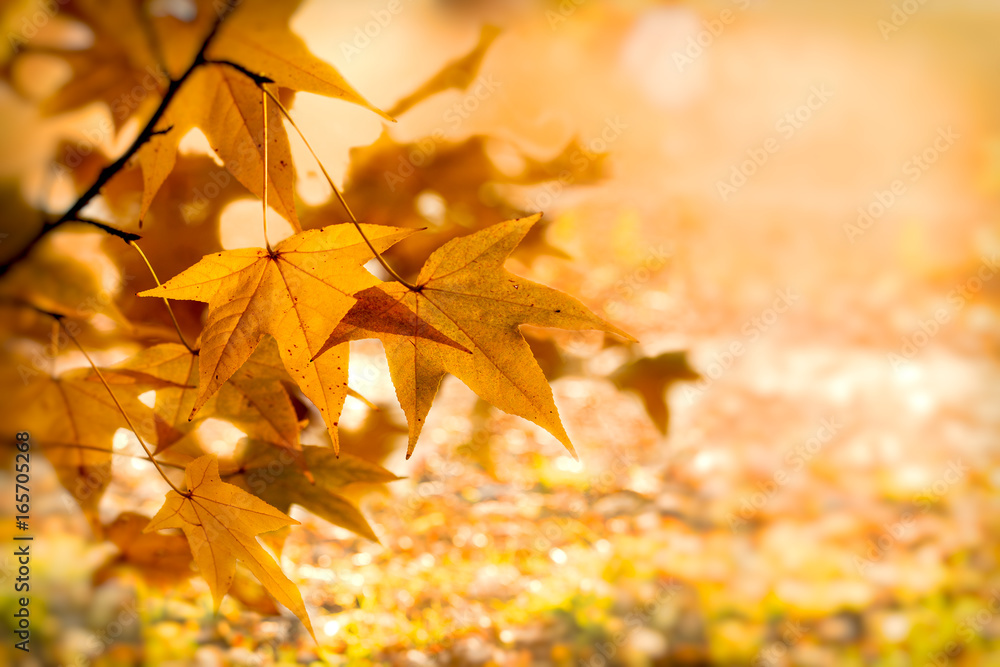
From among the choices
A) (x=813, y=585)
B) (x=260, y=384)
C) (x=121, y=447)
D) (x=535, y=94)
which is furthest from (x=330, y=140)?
(x=535, y=94)

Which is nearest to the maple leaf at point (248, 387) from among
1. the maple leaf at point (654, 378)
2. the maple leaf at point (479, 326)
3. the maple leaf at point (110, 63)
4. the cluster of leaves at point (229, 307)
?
the cluster of leaves at point (229, 307)

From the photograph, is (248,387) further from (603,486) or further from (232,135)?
(603,486)

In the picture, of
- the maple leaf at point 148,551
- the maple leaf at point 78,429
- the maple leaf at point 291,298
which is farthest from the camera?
the maple leaf at point 148,551

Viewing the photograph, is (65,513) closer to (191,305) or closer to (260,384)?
(191,305)

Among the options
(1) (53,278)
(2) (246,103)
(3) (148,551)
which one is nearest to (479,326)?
(2) (246,103)

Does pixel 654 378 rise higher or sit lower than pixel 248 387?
higher

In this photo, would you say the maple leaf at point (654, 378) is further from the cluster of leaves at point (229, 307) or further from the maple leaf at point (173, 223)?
the maple leaf at point (173, 223)

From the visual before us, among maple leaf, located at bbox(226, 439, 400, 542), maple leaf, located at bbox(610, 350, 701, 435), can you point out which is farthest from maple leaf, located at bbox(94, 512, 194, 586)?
maple leaf, located at bbox(610, 350, 701, 435)
